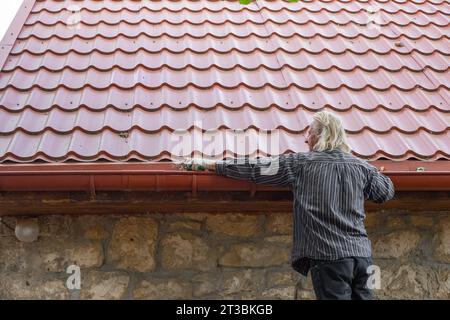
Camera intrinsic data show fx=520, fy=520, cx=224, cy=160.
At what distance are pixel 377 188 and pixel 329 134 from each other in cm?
38

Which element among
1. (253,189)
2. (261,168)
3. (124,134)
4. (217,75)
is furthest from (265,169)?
(217,75)

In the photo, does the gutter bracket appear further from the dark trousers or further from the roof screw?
the roof screw

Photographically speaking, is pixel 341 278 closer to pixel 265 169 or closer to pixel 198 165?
pixel 265 169

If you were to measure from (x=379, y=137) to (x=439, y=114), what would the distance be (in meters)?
0.62

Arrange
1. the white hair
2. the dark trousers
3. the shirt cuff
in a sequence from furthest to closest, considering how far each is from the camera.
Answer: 1. the shirt cuff
2. the white hair
3. the dark trousers

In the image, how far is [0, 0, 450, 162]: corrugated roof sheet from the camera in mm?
3268

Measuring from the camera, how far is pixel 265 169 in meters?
2.71

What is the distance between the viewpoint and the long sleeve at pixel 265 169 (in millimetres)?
2672

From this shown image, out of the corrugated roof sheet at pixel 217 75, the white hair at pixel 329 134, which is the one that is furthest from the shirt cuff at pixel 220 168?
the white hair at pixel 329 134

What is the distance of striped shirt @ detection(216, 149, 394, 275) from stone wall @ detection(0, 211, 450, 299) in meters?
0.60

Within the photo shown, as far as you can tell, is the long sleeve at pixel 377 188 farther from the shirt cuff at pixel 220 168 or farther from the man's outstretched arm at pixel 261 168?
the shirt cuff at pixel 220 168

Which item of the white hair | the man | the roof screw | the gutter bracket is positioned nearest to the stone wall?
the gutter bracket
